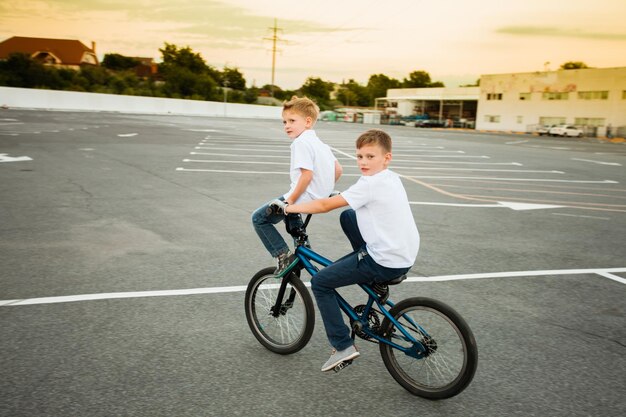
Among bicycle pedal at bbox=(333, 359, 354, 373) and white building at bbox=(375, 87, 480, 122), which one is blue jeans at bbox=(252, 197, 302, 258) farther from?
white building at bbox=(375, 87, 480, 122)

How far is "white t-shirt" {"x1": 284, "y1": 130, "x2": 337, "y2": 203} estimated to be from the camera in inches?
150

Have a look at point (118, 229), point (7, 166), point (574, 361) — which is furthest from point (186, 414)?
point (7, 166)

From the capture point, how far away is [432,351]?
3.20 metres

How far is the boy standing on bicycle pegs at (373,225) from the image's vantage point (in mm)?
3146

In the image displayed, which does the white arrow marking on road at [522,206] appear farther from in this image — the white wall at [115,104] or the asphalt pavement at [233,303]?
the white wall at [115,104]

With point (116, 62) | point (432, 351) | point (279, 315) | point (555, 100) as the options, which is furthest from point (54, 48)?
point (432, 351)

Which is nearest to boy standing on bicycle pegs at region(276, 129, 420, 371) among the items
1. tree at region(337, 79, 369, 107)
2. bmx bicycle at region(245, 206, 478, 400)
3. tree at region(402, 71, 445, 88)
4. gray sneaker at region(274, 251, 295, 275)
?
bmx bicycle at region(245, 206, 478, 400)

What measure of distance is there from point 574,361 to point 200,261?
3.92m

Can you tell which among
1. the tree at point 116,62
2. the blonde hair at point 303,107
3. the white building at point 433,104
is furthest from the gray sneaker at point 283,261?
the tree at point 116,62

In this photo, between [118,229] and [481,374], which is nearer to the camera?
[481,374]

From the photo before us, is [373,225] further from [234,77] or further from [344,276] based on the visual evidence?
[234,77]

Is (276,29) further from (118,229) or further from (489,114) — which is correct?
(118,229)

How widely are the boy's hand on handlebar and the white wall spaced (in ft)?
159

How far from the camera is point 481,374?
11.6ft
